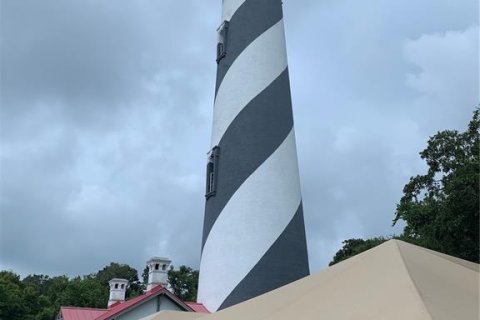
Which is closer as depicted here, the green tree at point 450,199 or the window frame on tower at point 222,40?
the green tree at point 450,199

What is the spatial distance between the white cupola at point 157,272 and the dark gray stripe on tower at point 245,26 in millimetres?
5507

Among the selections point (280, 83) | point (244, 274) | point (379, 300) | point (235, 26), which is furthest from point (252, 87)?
point (379, 300)

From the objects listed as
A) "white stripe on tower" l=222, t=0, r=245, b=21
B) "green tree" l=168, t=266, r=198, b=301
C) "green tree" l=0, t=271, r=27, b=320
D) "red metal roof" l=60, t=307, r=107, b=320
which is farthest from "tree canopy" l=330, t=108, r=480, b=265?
"green tree" l=168, t=266, r=198, b=301

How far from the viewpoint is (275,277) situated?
10.9m

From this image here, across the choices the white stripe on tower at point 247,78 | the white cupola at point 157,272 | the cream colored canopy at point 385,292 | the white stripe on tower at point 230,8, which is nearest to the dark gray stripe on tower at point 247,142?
A: the white stripe on tower at point 247,78

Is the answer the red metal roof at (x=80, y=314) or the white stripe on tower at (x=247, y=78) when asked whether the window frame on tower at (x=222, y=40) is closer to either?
the white stripe on tower at (x=247, y=78)

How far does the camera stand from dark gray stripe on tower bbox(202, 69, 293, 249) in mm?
11523

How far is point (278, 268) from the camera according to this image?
35.9 ft

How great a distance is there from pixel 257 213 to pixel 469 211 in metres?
4.18

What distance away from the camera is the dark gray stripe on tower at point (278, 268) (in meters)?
10.8

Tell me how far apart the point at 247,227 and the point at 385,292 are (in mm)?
7369

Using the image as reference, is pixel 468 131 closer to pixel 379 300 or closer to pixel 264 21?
pixel 264 21

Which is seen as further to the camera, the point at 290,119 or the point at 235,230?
the point at 290,119

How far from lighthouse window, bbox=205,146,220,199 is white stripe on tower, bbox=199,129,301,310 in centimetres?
67
